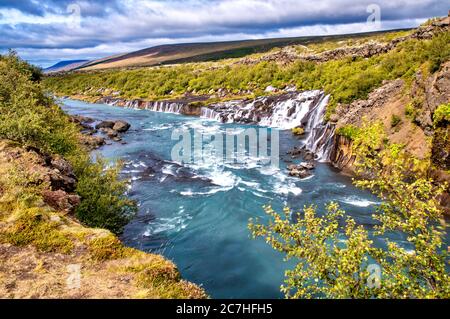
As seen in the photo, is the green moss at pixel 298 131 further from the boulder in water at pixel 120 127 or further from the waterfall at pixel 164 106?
the waterfall at pixel 164 106

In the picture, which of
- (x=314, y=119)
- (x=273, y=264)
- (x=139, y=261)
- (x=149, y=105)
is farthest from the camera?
(x=149, y=105)

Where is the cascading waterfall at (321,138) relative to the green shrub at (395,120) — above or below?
below

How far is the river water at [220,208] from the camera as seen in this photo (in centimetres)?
2030

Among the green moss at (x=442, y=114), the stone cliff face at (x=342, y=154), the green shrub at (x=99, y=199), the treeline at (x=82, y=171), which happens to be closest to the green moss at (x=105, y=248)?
the treeline at (x=82, y=171)

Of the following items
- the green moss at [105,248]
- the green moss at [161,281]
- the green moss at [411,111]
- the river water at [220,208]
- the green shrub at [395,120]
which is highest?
the green moss at [411,111]

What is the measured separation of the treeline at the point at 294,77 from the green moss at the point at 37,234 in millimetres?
35044

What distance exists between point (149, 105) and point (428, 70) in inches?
2791

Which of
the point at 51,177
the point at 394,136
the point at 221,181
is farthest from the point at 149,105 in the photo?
the point at 51,177

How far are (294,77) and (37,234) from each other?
76090mm

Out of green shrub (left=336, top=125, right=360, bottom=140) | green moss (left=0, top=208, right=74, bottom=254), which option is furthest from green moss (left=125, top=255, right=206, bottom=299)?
green shrub (left=336, top=125, right=360, bottom=140)

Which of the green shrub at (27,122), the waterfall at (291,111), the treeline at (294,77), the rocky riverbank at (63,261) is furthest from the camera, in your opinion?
the waterfall at (291,111)

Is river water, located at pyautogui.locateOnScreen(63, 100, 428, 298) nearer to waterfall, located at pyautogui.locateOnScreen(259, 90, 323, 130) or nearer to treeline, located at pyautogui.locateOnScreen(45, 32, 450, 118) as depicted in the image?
waterfall, located at pyautogui.locateOnScreen(259, 90, 323, 130)

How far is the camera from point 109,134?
57.0 m

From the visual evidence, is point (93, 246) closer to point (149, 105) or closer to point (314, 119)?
point (314, 119)
